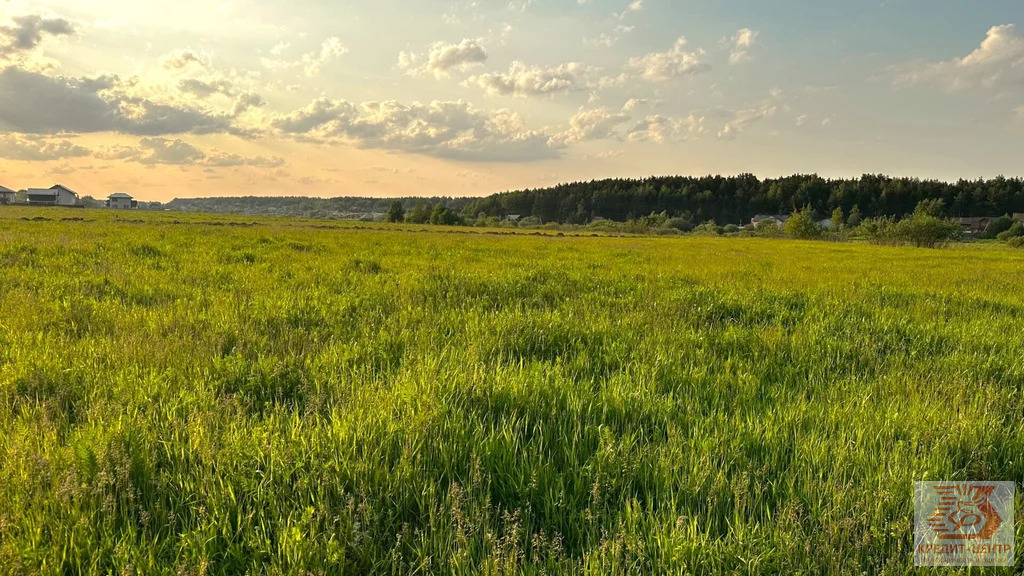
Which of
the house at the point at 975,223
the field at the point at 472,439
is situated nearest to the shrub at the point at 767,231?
the house at the point at 975,223

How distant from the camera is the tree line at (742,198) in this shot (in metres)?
128

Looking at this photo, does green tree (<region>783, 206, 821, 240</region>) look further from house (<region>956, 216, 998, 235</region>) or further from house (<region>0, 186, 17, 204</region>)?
house (<region>0, 186, 17, 204</region>)

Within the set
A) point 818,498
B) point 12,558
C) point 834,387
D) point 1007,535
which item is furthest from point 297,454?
point 834,387

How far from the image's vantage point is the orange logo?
2.43 metres

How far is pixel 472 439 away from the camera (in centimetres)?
302

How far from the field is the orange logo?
110 mm

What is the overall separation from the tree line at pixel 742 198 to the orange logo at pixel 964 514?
139059 mm

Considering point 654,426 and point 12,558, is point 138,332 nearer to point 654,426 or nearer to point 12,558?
point 12,558

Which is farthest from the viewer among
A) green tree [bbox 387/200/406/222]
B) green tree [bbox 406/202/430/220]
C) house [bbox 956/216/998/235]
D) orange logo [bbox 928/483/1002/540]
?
house [bbox 956/216/998/235]

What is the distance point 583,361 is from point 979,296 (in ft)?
38.5

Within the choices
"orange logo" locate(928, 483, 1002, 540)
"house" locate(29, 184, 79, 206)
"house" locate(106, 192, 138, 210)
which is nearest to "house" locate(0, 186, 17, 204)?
"house" locate(29, 184, 79, 206)

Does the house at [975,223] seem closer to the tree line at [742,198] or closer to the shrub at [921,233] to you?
the tree line at [742,198]

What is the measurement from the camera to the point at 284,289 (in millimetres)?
8672

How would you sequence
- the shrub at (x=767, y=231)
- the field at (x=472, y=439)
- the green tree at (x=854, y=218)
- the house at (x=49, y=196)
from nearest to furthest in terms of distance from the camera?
the field at (x=472, y=439) < the shrub at (x=767, y=231) < the green tree at (x=854, y=218) < the house at (x=49, y=196)
